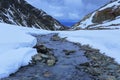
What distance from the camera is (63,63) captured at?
58.6ft

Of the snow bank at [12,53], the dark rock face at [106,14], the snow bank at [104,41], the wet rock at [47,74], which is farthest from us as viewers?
the dark rock face at [106,14]

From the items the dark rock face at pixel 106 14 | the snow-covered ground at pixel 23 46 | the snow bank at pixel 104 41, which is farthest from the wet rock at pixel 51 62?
the dark rock face at pixel 106 14

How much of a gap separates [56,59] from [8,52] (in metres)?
3.38

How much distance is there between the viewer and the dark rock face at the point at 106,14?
71.2 metres

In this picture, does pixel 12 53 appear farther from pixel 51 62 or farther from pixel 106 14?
pixel 106 14

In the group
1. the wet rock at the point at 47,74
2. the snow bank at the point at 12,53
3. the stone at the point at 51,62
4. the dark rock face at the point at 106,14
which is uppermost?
the dark rock face at the point at 106,14

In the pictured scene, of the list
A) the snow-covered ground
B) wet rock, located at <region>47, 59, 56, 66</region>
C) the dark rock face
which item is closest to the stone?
wet rock, located at <region>47, 59, 56, 66</region>

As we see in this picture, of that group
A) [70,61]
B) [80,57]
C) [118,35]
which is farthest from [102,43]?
[70,61]

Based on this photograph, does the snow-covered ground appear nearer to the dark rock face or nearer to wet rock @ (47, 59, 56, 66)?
wet rock @ (47, 59, 56, 66)

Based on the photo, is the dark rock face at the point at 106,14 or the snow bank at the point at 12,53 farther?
the dark rock face at the point at 106,14

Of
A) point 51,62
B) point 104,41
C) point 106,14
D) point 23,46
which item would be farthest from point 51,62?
point 106,14

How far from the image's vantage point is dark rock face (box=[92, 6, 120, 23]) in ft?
234

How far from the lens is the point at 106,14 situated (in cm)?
7431

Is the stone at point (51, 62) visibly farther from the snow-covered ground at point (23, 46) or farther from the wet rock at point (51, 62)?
the snow-covered ground at point (23, 46)
